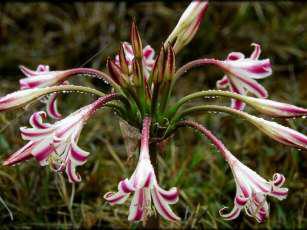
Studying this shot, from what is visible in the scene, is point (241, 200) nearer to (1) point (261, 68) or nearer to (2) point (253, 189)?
(2) point (253, 189)

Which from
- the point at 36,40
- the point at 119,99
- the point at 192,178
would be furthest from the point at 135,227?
the point at 36,40

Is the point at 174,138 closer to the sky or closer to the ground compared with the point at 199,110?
closer to the sky

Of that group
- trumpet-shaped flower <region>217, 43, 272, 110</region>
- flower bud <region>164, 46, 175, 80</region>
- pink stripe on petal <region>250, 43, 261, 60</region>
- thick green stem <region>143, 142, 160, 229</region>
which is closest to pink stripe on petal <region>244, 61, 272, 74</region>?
trumpet-shaped flower <region>217, 43, 272, 110</region>

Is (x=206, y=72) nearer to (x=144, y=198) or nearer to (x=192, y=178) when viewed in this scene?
(x=192, y=178)

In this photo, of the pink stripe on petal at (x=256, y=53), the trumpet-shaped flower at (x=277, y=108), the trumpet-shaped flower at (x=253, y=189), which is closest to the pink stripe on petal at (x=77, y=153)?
the trumpet-shaped flower at (x=253, y=189)

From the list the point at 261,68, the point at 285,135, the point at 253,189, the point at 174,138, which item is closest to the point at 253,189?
the point at 253,189
